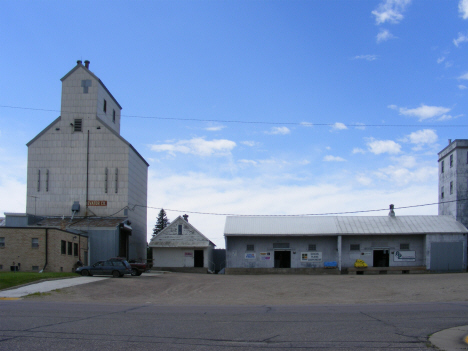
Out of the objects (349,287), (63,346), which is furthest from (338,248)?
(63,346)

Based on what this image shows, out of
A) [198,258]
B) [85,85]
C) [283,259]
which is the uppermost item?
[85,85]

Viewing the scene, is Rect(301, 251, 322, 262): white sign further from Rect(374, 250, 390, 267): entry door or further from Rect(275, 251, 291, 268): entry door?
Rect(374, 250, 390, 267): entry door

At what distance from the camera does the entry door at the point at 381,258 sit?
1839 inches

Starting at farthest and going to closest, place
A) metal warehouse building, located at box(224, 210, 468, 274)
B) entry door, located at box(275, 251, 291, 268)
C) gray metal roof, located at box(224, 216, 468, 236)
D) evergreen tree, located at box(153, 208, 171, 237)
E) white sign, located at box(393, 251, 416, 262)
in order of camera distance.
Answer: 1. evergreen tree, located at box(153, 208, 171, 237)
2. entry door, located at box(275, 251, 291, 268)
3. white sign, located at box(393, 251, 416, 262)
4. gray metal roof, located at box(224, 216, 468, 236)
5. metal warehouse building, located at box(224, 210, 468, 274)

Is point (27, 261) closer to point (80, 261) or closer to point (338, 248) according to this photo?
point (80, 261)

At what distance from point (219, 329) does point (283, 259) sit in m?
36.8

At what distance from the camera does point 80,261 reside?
132ft

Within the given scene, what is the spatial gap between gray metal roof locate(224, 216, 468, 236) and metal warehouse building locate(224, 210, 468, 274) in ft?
0.30

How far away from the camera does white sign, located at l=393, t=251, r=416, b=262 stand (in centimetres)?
4638

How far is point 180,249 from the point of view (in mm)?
49219

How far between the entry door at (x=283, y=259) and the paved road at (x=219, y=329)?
31.8 metres

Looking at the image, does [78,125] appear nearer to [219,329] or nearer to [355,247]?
[355,247]

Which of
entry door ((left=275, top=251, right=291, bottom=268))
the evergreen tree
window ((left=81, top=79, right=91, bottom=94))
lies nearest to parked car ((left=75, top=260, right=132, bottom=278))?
entry door ((left=275, top=251, right=291, bottom=268))

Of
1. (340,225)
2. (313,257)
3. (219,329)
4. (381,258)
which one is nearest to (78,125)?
(313,257)
